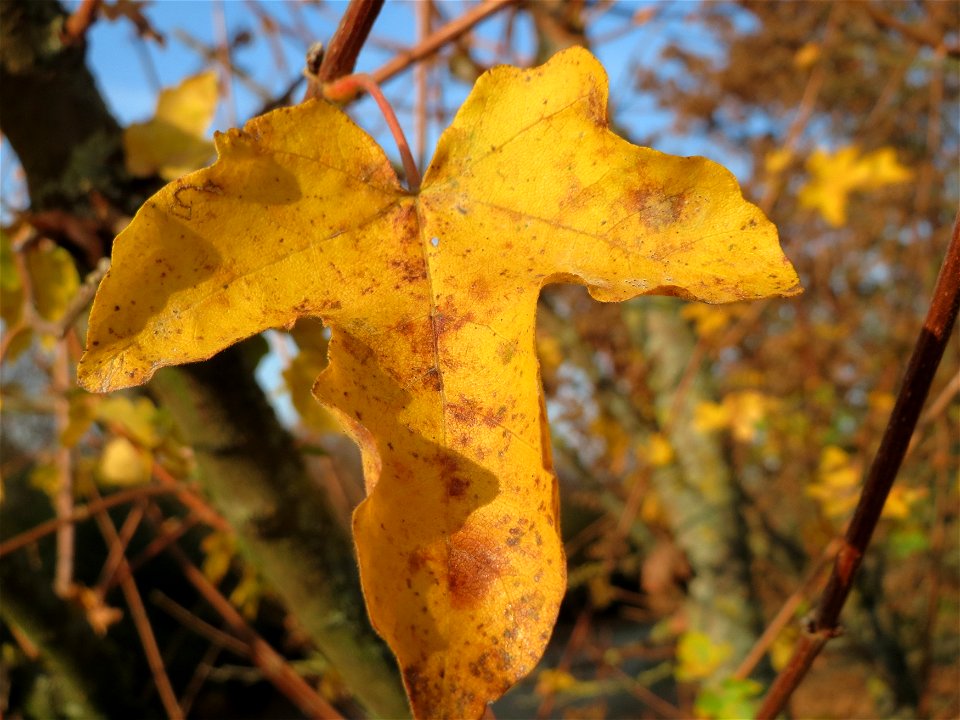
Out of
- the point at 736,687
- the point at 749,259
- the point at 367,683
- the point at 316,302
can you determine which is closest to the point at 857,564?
the point at 749,259

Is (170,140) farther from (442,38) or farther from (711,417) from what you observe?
(711,417)

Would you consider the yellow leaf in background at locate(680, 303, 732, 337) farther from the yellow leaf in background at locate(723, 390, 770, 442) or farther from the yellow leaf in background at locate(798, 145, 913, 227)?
the yellow leaf in background at locate(798, 145, 913, 227)

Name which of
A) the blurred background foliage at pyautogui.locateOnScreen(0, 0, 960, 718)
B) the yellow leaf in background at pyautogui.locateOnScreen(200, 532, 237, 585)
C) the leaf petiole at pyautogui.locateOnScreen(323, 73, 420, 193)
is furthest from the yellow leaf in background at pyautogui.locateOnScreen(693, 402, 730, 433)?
the leaf petiole at pyautogui.locateOnScreen(323, 73, 420, 193)

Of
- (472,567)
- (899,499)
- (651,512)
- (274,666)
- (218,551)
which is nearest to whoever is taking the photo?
(472,567)

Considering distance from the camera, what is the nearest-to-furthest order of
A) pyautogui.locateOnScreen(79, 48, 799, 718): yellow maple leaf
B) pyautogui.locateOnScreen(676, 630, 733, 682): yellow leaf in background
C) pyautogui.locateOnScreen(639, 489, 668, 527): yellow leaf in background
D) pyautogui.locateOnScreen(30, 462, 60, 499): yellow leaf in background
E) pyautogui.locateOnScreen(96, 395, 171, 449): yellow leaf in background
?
1. pyautogui.locateOnScreen(79, 48, 799, 718): yellow maple leaf
2. pyautogui.locateOnScreen(96, 395, 171, 449): yellow leaf in background
3. pyautogui.locateOnScreen(676, 630, 733, 682): yellow leaf in background
4. pyautogui.locateOnScreen(30, 462, 60, 499): yellow leaf in background
5. pyautogui.locateOnScreen(639, 489, 668, 527): yellow leaf in background

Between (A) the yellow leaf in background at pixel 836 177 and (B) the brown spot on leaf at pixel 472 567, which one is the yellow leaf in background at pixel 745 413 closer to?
(A) the yellow leaf in background at pixel 836 177

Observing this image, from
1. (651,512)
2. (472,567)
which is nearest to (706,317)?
(651,512)

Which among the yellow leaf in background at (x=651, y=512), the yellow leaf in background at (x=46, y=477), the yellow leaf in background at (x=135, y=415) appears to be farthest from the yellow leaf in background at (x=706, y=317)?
the yellow leaf in background at (x=46, y=477)
